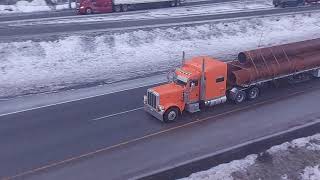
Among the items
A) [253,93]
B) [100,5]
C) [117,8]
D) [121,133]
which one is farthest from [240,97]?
[117,8]

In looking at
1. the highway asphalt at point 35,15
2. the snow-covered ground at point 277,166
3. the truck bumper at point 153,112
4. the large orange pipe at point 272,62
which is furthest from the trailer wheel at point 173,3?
the snow-covered ground at point 277,166

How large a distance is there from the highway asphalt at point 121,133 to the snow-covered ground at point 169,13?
20.0 m

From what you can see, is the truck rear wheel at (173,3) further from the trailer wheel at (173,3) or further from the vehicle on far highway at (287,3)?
the vehicle on far highway at (287,3)

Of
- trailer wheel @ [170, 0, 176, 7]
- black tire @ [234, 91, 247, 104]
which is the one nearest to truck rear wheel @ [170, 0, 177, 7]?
trailer wheel @ [170, 0, 176, 7]

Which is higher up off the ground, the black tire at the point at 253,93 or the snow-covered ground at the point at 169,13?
the snow-covered ground at the point at 169,13

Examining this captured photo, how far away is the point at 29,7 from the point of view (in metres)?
55.2

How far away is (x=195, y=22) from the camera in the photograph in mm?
45156

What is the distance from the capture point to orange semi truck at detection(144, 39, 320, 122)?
2410 cm

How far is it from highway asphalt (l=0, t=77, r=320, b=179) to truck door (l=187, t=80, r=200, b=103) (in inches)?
37.8

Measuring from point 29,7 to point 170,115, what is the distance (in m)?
37.6

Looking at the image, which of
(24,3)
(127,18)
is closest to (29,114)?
(127,18)

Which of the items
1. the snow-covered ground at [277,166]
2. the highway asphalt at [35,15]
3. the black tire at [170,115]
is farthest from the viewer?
the highway asphalt at [35,15]

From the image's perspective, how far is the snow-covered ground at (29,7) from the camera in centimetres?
5341

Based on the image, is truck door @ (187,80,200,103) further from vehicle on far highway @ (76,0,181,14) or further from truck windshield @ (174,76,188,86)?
vehicle on far highway @ (76,0,181,14)
